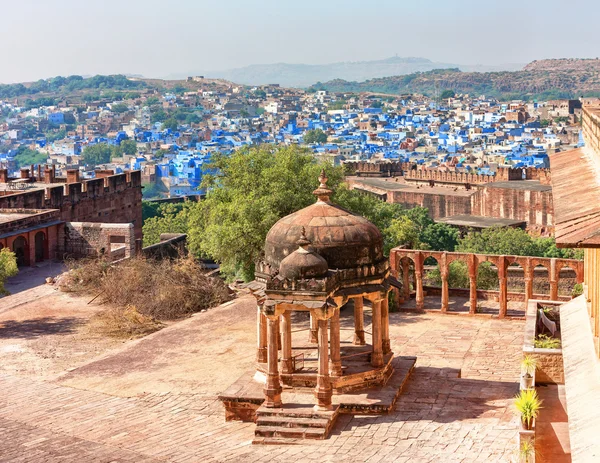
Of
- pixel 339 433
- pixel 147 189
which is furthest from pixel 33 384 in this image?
pixel 147 189

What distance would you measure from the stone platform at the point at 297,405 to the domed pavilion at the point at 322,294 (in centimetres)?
15

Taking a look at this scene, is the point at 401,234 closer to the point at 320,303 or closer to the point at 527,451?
the point at 320,303

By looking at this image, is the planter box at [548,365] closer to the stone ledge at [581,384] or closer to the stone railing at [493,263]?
the stone ledge at [581,384]

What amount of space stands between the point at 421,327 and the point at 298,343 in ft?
12.3

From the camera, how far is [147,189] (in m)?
106

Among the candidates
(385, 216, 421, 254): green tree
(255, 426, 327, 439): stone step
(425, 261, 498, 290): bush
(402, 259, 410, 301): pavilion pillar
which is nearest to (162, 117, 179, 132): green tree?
(425, 261, 498, 290): bush

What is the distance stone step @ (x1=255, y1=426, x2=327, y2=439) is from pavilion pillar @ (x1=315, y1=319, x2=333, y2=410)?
49cm

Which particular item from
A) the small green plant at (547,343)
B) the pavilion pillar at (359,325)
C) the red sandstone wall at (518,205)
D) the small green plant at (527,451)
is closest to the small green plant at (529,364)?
the small green plant at (547,343)

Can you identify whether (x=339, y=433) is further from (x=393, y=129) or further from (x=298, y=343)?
(x=393, y=129)

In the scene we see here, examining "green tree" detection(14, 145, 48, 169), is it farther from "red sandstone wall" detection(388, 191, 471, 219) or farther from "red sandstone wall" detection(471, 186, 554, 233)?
"red sandstone wall" detection(471, 186, 554, 233)

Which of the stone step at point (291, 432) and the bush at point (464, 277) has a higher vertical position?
the stone step at point (291, 432)

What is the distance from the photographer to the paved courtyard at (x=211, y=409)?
13.3 metres

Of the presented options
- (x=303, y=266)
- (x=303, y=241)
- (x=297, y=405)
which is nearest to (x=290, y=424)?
(x=297, y=405)

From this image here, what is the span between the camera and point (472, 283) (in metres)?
22.8
